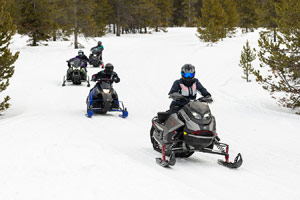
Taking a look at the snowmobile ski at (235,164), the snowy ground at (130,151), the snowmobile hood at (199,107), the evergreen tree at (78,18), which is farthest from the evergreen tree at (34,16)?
the snowmobile ski at (235,164)

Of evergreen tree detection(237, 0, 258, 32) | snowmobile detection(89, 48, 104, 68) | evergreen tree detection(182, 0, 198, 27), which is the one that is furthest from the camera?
evergreen tree detection(182, 0, 198, 27)

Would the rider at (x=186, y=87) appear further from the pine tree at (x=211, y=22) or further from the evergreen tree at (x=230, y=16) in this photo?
the evergreen tree at (x=230, y=16)

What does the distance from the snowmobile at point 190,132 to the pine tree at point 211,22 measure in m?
29.0

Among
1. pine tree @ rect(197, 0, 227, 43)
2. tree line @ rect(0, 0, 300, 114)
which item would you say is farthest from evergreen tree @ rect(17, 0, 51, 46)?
pine tree @ rect(197, 0, 227, 43)

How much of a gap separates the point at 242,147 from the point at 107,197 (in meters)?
4.93

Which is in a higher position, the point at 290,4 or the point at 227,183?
the point at 290,4

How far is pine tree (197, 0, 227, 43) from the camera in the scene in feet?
114

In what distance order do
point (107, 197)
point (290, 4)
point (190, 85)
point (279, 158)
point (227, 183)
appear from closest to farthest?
point (107, 197) → point (227, 183) → point (190, 85) → point (279, 158) → point (290, 4)

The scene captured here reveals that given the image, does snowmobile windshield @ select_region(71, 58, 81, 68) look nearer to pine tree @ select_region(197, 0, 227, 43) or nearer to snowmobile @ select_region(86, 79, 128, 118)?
snowmobile @ select_region(86, 79, 128, 118)

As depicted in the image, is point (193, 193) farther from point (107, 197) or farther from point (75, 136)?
point (75, 136)

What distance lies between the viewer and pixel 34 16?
111 ft

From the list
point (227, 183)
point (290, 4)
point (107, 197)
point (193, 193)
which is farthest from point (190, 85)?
point (290, 4)

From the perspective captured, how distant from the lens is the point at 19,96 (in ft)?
54.0

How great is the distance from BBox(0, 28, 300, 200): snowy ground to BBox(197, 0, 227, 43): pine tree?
17125 millimetres
